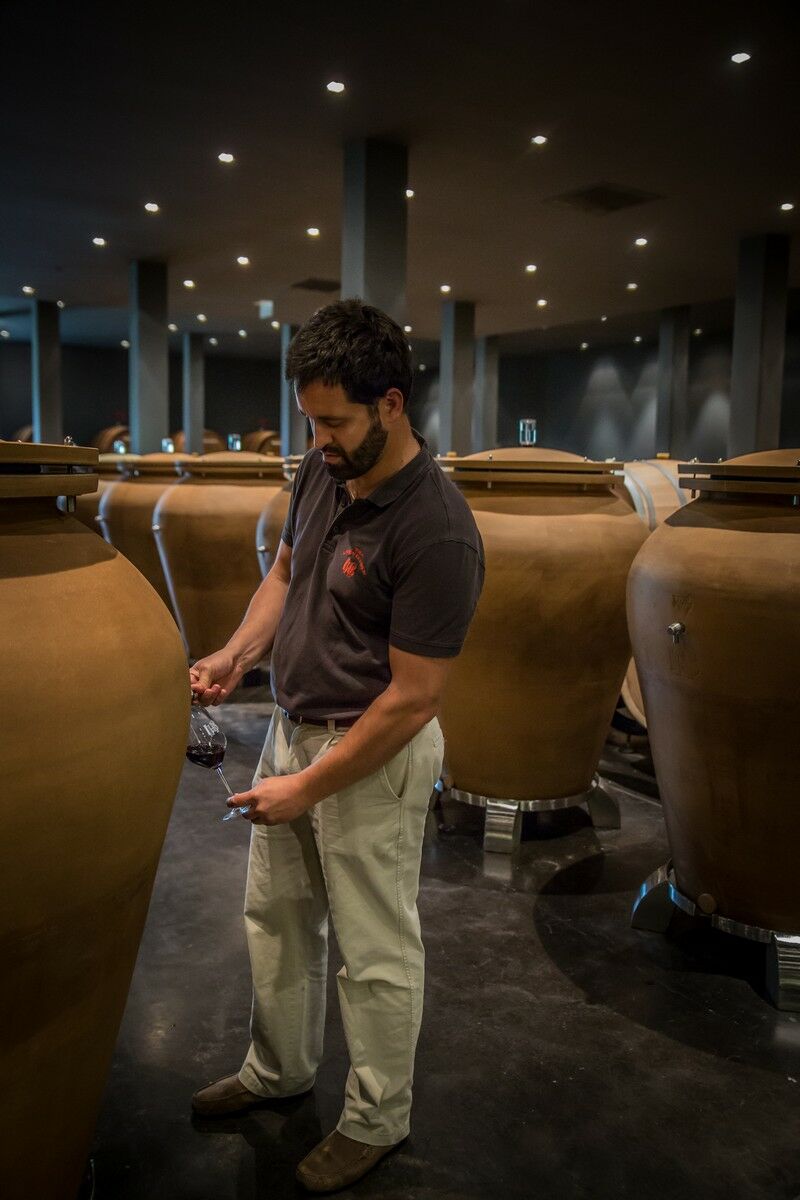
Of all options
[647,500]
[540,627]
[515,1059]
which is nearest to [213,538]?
[647,500]

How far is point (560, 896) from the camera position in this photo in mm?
3119

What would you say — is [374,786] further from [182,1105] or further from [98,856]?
[182,1105]

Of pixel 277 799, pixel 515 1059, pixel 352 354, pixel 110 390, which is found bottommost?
pixel 515 1059

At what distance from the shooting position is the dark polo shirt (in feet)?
5.32

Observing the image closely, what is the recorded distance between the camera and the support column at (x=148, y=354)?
42.7 ft

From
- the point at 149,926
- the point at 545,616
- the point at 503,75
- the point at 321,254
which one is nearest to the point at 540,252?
the point at 321,254

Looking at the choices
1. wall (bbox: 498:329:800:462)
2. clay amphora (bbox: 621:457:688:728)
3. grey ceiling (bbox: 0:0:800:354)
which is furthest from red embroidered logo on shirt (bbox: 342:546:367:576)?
wall (bbox: 498:329:800:462)

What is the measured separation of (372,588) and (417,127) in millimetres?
6935

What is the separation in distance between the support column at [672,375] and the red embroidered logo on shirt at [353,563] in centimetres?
1538

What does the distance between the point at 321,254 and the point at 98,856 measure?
12.1m

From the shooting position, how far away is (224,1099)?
1967 mm

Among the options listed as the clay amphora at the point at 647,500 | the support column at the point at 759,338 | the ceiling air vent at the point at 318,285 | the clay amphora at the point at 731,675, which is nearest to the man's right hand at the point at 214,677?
the clay amphora at the point at 731,675

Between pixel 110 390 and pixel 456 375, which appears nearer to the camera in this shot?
pixel 456 375

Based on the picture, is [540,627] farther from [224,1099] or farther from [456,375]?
[456,375]
